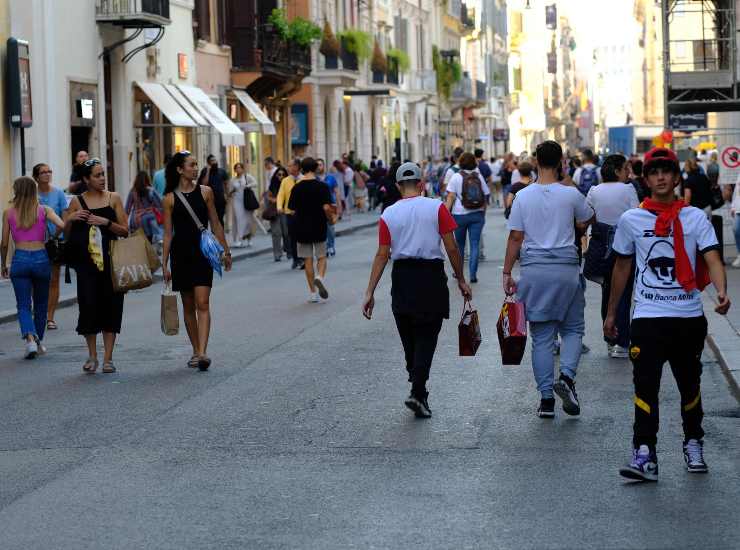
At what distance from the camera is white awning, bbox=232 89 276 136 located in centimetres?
4188

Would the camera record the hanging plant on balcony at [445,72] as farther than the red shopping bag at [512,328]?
Yes

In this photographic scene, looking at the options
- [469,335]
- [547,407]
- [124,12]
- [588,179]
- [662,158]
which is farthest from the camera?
[124,12]

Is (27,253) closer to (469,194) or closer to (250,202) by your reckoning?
(469,194)

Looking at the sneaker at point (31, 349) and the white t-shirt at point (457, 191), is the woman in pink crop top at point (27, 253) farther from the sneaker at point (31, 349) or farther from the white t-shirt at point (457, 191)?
the white t-shirt at point (457, 191)

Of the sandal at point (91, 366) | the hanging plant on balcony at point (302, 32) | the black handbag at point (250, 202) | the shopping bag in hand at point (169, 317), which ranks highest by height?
the hanging plant on balcony at point (302, 32)

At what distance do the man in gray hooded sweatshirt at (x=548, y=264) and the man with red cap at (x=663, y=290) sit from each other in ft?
6.48

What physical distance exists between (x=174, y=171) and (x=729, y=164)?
14.5 meters

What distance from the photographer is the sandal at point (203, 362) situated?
41.7 feet

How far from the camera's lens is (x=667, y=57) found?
3045cm

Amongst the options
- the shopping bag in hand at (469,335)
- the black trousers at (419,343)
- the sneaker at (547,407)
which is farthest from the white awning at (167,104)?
the sneaker at (547,407)

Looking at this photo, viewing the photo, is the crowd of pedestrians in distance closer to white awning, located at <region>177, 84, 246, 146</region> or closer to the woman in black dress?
the woman in black dress

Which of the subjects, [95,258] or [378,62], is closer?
[95,258]

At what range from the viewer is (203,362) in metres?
12.7

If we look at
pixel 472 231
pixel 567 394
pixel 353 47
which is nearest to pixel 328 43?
pixel 353 47
